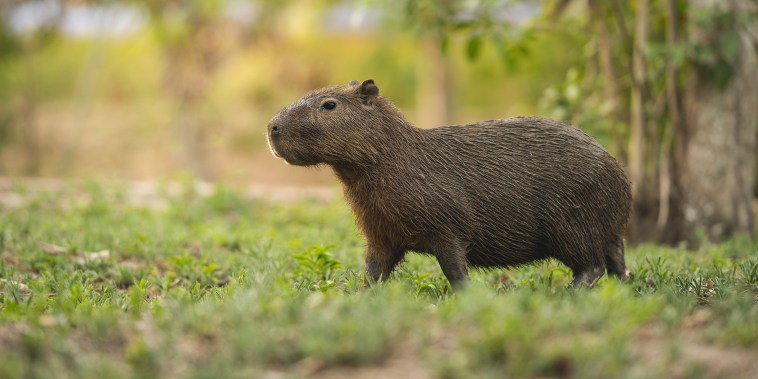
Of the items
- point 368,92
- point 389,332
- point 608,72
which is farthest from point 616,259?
point 608,72

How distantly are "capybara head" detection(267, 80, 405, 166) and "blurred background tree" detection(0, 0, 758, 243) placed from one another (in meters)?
2.70

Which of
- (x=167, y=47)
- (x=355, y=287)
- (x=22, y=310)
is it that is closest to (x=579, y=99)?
(x=355, y=287)

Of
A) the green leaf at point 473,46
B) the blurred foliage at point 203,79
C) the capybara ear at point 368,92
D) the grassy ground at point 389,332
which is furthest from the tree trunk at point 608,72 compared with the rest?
the blurred foliage at point 203,79

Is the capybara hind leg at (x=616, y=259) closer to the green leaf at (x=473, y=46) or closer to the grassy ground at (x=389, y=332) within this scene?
the grassy ground at (x=389, y=332)

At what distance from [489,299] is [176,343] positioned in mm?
1225

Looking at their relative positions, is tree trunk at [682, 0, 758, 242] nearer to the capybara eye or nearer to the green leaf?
the green leaf

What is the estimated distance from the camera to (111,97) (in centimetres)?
2386

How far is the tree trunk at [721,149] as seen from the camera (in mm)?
7668

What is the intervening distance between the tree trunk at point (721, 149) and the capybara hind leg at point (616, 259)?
2.73 m

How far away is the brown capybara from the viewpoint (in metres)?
4.67

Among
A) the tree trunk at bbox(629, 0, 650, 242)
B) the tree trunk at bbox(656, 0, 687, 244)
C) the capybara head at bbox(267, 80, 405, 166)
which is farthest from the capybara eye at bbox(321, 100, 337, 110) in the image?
the tree trunk at bbox(656, 0, 687, 244)

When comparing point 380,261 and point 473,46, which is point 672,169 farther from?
point 380,261

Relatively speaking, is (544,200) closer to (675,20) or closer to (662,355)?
(662,355)

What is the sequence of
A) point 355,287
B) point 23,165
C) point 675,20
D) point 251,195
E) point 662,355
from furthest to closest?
point 23,165 → point 251,195 → point 675,20 → point 355,287 → point 662,355
